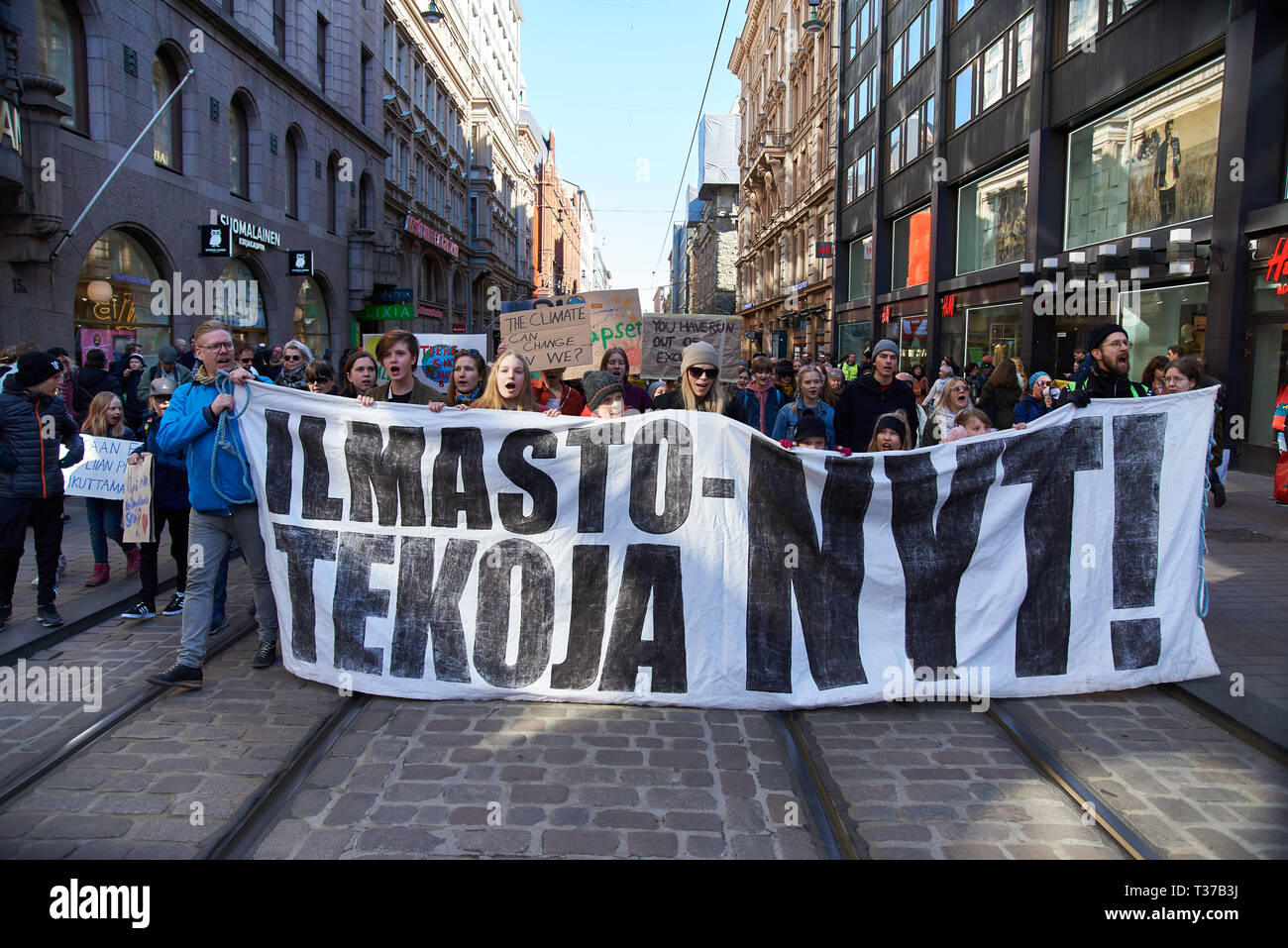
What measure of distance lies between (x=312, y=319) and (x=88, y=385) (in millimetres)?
16252

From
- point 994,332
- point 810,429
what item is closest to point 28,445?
point 810,429

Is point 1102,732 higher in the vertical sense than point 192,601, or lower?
lower

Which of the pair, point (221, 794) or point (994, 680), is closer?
point (221, 794)

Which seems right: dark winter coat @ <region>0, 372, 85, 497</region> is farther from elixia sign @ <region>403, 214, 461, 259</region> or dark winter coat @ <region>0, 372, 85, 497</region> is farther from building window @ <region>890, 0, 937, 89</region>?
elixia sign @ <region>403, 214, 461, 259</region>

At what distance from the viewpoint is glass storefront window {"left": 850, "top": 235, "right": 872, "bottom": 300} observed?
3447cm

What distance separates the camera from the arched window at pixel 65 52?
13562 millimetres

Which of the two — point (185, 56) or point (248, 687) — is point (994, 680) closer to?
point (248, 687)

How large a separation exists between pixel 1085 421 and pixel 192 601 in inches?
209

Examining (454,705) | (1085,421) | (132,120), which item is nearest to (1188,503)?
(1085,421)

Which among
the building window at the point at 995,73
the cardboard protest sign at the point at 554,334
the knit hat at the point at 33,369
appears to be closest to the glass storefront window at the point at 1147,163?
the building window at the point at 995,73

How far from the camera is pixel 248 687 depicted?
4906 mm

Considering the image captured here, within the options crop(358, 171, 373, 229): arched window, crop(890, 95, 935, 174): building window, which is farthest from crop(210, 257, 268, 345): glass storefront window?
crop(890, 95, 935, 174): building window

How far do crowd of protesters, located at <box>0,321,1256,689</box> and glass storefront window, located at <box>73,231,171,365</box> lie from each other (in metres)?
6.57

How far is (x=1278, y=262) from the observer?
12.7 metres
